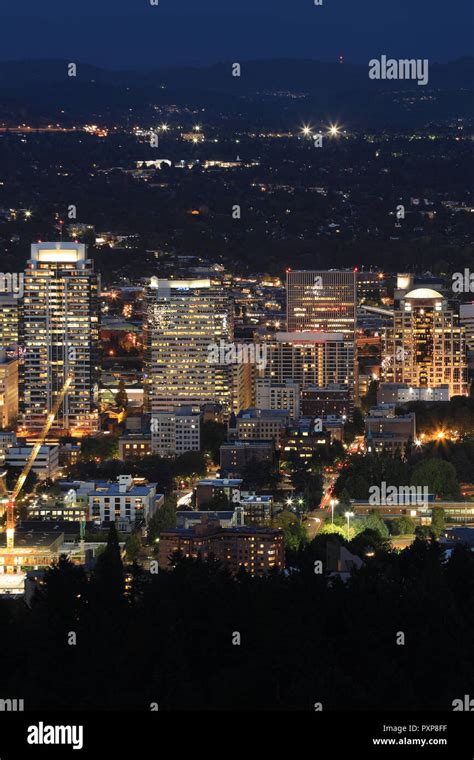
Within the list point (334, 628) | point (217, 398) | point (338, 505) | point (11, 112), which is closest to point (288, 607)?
point (334, 628)

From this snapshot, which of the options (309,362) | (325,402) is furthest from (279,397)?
(309,362)

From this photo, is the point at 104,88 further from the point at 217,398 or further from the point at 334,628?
the point at 334,628

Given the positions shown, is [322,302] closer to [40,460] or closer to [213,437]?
[213,437]

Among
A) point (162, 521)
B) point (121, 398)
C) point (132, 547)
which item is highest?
point (121, 398)

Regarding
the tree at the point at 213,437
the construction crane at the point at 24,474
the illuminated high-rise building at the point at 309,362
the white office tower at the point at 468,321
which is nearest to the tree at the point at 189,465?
the tree at the point at 213,437

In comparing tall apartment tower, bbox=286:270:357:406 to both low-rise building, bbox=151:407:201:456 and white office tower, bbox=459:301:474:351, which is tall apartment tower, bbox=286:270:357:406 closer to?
white office tower, bbox=459:301:474:351

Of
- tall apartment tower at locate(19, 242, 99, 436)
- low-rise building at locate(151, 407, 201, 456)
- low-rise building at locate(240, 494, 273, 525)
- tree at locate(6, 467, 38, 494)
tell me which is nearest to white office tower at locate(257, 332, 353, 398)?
tall apartment tower at locate(19, 242, 99, 436)
